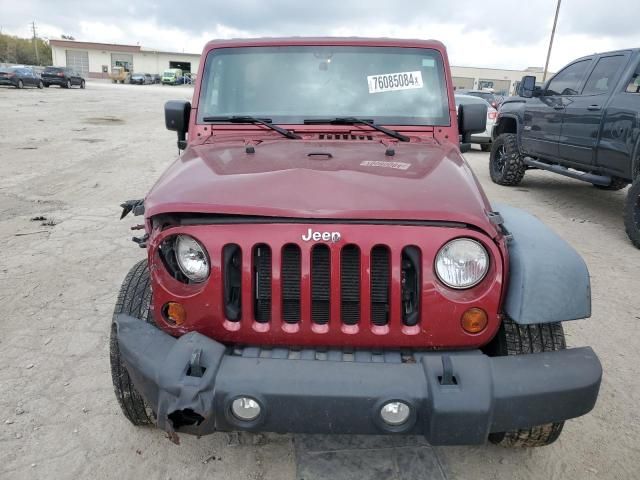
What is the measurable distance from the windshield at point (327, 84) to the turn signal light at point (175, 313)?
1513 millimetres

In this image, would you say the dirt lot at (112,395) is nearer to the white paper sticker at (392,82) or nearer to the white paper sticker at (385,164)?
the white paper sticker at (385,164)

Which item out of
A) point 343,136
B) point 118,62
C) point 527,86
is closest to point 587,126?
point 527,86

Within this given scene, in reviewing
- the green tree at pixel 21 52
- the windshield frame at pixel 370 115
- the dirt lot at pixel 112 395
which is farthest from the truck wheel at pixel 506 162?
the green tree at pixel 21 52

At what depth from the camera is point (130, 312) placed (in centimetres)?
224

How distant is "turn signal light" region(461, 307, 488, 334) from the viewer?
193cm

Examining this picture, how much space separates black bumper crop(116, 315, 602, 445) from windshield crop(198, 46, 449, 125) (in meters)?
1.76

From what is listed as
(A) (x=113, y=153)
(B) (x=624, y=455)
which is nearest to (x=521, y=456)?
(B) (x=624, y=455)

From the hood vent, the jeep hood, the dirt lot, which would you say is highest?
the hood vent

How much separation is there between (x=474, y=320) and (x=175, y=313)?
1.15m

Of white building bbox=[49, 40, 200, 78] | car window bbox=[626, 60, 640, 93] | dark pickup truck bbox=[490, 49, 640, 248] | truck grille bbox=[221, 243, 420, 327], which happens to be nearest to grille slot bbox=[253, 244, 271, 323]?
truck grille bbox=[221, 243, 420, 327]

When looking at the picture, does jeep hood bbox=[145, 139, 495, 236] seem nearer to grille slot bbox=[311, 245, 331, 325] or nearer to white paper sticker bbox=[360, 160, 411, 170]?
white paper sticker bbox=[360, 160, 411, 170]

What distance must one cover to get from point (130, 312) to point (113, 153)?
9.38 m

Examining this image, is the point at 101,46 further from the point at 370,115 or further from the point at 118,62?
the point at 370,115

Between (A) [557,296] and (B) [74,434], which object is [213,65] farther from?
(A) [557,296]
